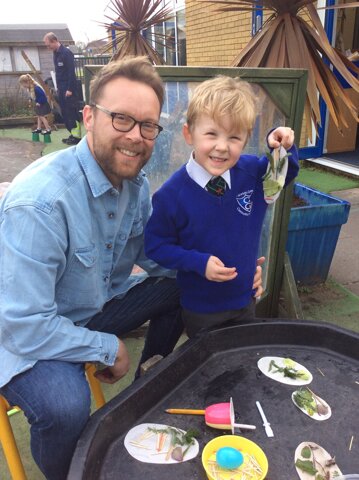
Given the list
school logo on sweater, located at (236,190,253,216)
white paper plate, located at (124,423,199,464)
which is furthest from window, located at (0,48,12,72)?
white paper plate, located at (124,423,199,464)

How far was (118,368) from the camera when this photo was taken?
161 cm

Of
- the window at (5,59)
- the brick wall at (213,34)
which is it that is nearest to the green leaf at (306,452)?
the brick wall at (213,34)

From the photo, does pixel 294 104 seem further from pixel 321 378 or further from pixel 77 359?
pixel 77 359

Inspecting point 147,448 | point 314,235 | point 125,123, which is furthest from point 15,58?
point 147,448

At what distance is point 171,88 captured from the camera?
Result: 2088 mm

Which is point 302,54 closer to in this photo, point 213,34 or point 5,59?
point 213,34

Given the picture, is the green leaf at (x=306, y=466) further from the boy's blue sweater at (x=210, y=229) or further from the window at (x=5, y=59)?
the window at (x=5, y=59)

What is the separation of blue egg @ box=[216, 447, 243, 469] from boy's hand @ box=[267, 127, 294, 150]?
1.06 m

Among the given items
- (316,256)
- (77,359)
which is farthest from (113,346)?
(316,256)

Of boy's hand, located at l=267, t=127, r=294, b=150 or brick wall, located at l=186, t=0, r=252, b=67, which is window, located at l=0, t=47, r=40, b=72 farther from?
boy's hand, located at l=267, t=127, r=294, b=150

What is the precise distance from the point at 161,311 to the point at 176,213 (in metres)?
0.58

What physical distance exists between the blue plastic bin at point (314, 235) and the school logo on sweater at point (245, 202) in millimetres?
1313

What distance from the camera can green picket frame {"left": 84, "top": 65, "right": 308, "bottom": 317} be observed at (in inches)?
79.9

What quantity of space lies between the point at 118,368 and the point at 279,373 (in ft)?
1.91
